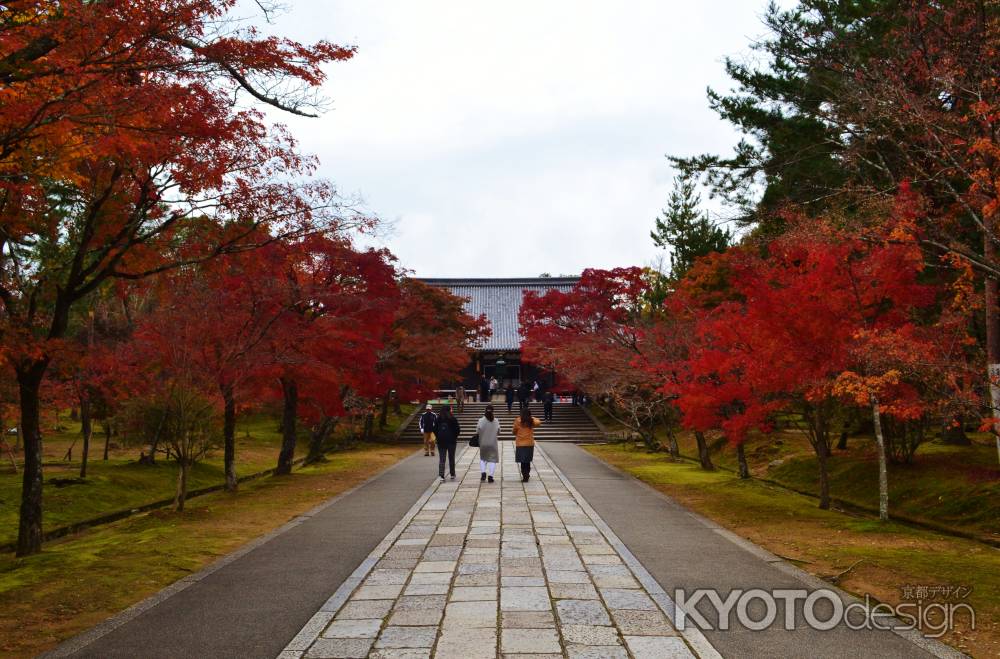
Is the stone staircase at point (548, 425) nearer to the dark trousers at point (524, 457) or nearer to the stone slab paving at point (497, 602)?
the dark trousers at point (524, 457)

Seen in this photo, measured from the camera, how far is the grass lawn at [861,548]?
6.47m

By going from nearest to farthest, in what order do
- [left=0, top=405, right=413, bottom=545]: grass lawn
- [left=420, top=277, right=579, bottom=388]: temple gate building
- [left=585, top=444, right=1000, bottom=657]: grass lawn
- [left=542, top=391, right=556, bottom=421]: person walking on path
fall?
1. [left=585, top=444, right=1000, bottom=657]: grass lawn
2. [left=0, top=405, right=413, bottom=545]: grass lawn
3. [left=542, top=391, right=556, bottom=421]: person walking on path
4. [left=420, top=277, right=579, bottom=388]: temple gate building

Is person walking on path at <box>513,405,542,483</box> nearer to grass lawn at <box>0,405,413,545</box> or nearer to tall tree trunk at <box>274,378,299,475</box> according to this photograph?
tall tree trunk at <box>274,378,299,475</box>

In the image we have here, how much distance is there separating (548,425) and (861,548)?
2696cm

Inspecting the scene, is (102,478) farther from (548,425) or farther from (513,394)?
(513,394)

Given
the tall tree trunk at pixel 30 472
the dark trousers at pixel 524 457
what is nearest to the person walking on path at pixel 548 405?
the dark trousers at pixel 524 457

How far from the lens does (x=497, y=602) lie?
5992mm

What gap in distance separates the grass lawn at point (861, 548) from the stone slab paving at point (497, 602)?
6.75 ft

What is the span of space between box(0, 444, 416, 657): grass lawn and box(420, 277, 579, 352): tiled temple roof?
37.2m

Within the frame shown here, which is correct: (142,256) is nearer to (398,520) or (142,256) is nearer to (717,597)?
(398,520)

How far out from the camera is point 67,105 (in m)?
6.00

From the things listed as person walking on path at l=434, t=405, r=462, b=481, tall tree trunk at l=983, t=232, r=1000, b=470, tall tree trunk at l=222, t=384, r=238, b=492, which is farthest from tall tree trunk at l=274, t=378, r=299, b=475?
tall tree trunk at l=983, t=232, r=1000, b=470

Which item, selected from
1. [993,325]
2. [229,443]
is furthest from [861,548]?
[229,443]

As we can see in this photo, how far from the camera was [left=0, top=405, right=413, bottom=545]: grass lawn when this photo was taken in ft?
49.3
